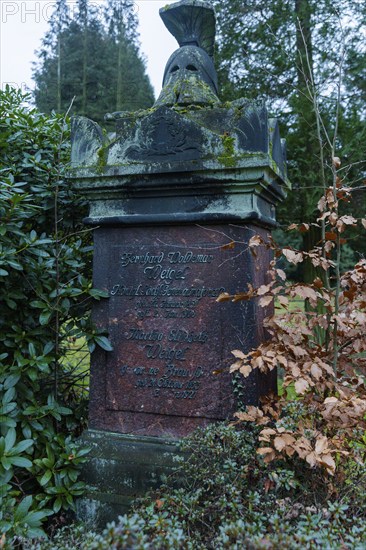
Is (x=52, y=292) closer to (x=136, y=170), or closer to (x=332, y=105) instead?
(x=136, y=170)

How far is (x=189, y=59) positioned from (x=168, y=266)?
1422 millimetres

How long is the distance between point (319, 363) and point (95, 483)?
59.1 inches

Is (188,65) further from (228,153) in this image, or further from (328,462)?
(328,462)

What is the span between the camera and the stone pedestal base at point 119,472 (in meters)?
2.79

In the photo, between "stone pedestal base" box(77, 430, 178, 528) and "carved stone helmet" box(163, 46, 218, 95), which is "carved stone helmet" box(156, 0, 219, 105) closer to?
"carved stone helmet" box(163, 46, 218, 95)

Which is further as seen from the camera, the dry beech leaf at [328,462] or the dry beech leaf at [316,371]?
the dry beech leaf at [316,371]

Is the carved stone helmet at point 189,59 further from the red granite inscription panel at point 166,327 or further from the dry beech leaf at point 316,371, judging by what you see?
the dry beech leaf at point 316,371

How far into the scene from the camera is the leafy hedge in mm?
2732

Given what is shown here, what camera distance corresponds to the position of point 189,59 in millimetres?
3326

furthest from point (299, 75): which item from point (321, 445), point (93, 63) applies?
point (93, 63)

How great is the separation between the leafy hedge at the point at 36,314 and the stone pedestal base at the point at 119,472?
108mm

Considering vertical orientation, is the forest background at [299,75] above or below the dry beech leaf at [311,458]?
above

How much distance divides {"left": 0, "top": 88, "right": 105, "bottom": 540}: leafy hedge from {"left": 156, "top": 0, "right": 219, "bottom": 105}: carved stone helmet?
860 mm

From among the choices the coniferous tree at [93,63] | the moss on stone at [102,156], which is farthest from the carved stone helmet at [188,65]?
the coniferous tree at [93,63]
